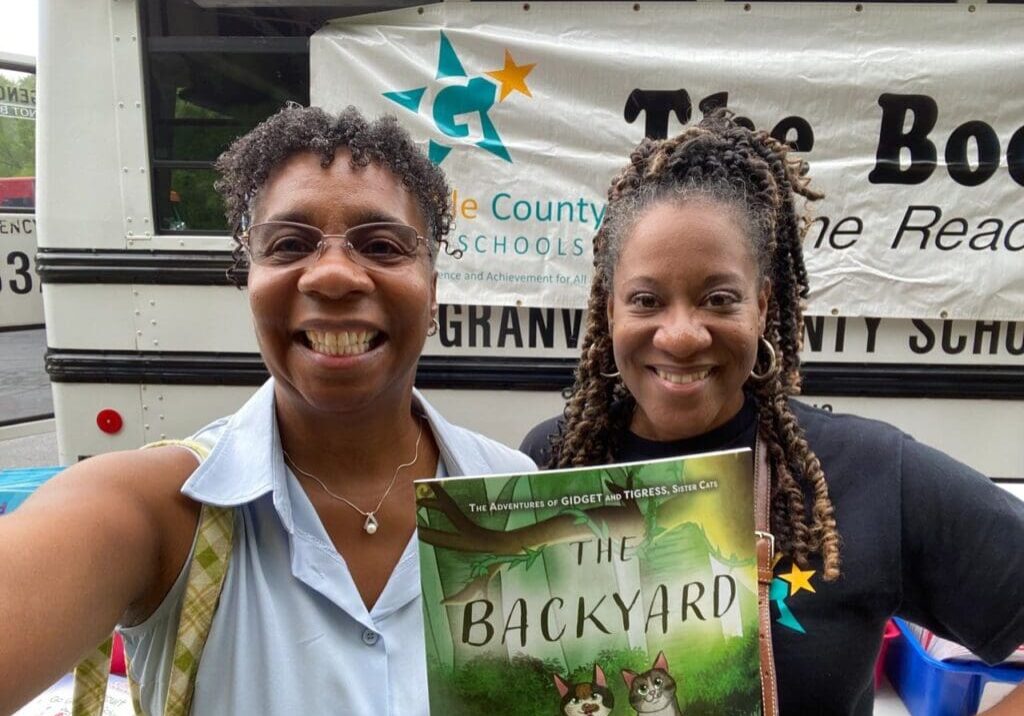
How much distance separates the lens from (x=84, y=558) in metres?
0.79

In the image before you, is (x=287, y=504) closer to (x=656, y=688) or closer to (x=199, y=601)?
(x=199, y=601)

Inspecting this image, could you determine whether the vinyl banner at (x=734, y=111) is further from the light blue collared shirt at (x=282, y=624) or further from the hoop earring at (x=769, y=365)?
the light blue collared shirt at (x=282, y=624)

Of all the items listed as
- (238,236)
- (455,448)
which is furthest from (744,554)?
(238,236)

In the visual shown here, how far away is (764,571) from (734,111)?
1.80 m

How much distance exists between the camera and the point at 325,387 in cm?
102

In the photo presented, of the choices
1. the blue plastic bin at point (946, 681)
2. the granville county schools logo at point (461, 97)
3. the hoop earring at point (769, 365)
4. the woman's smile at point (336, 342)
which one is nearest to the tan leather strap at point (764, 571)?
the hoop earring at point (769, 365)

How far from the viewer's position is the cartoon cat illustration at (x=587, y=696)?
2.85 feet

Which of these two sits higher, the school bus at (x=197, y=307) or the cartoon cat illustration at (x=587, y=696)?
the school bus at (x=197, y=307)

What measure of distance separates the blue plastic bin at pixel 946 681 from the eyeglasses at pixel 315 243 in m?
1.86

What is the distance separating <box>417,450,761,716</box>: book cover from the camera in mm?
838

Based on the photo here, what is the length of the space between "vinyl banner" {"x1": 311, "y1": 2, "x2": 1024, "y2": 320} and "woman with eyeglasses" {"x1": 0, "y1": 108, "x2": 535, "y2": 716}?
131 cm

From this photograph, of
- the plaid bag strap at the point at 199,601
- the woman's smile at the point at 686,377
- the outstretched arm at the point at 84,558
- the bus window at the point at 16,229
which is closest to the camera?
the outstretched arm at the point at 84,558

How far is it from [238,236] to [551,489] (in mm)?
706

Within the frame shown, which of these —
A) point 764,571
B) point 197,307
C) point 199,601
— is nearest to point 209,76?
point 197,307
